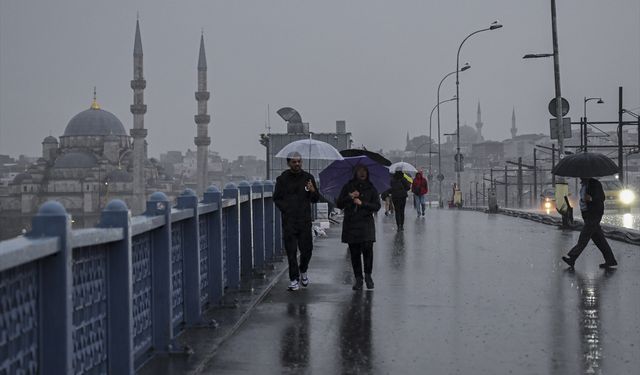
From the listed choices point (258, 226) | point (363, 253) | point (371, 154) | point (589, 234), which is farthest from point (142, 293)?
point (589, 234)

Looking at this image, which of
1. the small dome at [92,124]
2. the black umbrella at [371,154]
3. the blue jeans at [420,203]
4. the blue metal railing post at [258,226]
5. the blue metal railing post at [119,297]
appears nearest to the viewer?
the blue metal railing post at [119,297]

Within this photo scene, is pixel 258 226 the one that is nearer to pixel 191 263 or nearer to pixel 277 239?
pixel 277 239

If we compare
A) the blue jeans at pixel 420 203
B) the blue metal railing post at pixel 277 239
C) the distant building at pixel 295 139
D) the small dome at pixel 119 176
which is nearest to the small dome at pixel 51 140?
the small dome at pixel 119 176

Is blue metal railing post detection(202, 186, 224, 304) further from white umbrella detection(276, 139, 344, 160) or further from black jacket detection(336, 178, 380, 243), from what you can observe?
white umbrella detection(276, 139, 344, 160)

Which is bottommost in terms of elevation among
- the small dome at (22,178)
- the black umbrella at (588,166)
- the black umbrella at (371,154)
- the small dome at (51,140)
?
the black umbrella at (588,166)

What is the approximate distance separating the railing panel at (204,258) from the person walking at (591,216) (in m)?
6.47

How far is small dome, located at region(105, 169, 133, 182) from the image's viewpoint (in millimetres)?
162250

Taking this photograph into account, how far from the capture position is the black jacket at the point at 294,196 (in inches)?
432

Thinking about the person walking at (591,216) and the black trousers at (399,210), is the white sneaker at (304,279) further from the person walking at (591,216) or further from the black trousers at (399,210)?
the black trousers at (399,210)

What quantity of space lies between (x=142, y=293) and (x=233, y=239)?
173 inches

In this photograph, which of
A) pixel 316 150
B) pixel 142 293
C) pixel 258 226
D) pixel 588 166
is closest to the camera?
pixel 142 293

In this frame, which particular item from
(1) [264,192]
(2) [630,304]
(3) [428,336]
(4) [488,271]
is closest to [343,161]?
(1) [264,192]

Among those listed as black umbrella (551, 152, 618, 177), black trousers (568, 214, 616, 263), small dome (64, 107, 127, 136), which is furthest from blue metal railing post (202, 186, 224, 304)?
small dome (64, 107, 127, 136)

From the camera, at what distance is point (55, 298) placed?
14.4 ft
